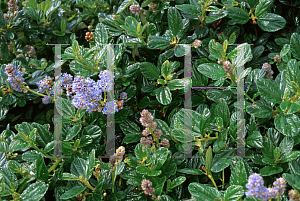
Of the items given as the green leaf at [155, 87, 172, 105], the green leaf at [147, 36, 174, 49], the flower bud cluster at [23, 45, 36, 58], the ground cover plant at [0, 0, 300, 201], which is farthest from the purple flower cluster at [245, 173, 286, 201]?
the flower bud cluster at [23, 45, 36, 58]

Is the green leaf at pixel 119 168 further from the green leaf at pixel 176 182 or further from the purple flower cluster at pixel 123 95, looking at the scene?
the purple flower cluster at pixel 123 95

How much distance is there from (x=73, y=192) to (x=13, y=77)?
26.0 inches

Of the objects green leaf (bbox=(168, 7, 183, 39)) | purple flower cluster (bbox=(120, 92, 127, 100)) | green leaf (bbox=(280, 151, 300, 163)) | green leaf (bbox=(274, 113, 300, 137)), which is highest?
green leaf (bbox=(168, 7, 183, 39))

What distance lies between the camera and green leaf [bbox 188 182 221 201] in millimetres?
917

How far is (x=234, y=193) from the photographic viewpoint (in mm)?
882

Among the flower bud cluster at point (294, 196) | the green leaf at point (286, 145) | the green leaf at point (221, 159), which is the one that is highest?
the green leaf at point (286, 145)

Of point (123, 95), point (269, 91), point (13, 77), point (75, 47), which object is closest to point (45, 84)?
point (13, 77)

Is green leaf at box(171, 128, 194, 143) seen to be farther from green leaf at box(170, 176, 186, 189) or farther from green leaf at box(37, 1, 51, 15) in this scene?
green leaf at box(37, 1, 51, 15)

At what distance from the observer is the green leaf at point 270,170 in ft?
3.19

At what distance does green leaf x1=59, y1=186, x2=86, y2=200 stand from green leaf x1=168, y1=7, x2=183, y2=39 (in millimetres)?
771

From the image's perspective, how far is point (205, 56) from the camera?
4.57 feet

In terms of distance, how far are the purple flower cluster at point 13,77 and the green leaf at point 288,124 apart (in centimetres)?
112

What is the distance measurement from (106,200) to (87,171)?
15cm

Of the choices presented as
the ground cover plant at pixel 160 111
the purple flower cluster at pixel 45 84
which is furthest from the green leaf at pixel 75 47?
the purple flower cluster at pixel 45 84
